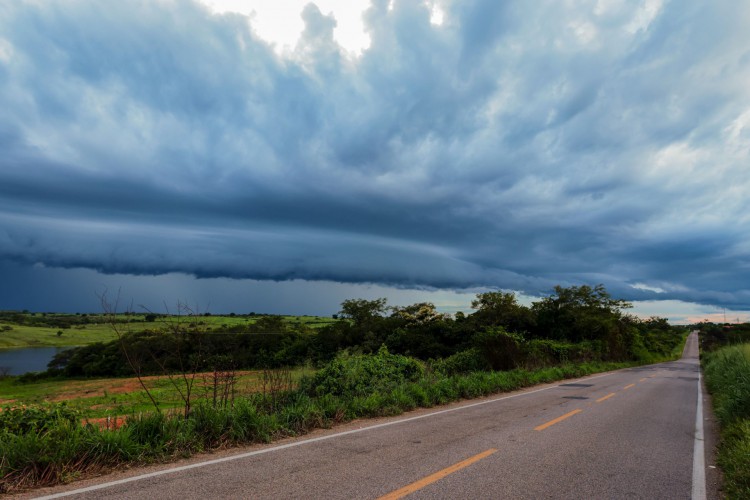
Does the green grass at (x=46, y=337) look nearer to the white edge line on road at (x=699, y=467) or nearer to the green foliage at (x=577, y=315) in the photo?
the green foliage at (x=577, y=315)

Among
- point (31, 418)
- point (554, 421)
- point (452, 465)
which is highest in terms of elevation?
point (31, 418)

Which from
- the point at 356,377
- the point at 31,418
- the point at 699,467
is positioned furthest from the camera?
the point at 356,377

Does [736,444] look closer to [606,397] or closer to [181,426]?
[606,397]

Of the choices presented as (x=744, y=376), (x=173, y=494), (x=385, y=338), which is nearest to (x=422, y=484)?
(x=173, y=494)

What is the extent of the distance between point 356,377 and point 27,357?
10090 cm

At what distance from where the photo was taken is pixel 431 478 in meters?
5.30

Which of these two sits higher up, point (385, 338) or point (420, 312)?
point (420, 312)

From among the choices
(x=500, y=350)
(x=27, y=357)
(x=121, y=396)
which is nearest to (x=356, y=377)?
(x=500, y=350)

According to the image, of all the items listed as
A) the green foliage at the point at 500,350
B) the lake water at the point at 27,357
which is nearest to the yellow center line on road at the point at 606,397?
the green foliage at the point at 500,350

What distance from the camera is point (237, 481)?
506 centimetres

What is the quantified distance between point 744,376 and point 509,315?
29313 mm

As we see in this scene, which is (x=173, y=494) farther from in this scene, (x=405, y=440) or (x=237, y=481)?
(x=405, y=440)

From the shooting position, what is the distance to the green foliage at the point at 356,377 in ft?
37.0

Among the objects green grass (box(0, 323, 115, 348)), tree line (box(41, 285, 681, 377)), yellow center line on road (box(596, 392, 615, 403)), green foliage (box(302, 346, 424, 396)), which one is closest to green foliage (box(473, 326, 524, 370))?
tree line (box(41, 285, 681, 377))
